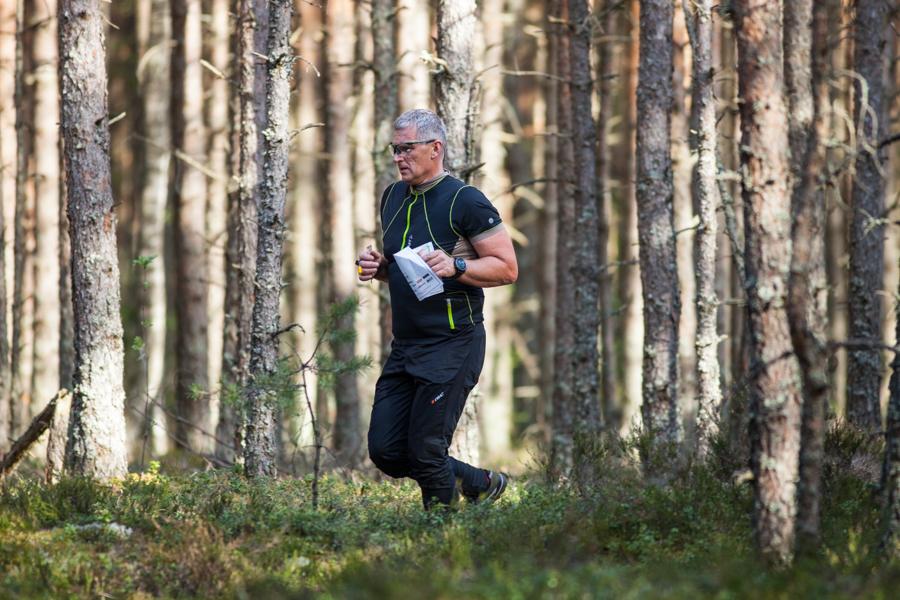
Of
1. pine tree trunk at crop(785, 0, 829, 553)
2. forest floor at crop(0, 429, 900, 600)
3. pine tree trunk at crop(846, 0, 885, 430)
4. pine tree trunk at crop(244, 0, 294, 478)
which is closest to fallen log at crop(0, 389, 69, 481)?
forest floor at crop(0, 429, 900, 600)

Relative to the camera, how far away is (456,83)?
7613 mm

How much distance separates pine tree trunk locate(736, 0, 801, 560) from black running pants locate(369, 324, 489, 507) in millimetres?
1871

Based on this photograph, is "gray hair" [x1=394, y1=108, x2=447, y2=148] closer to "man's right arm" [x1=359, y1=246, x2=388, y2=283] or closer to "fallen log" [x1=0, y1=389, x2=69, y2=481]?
"man's right arm" [x1=359, y1=246, x2=388, y2=283]

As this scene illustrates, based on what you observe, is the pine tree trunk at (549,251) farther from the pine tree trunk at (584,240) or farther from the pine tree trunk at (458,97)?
the pine tree trunk at (458,97)

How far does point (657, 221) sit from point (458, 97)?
8.76 feet

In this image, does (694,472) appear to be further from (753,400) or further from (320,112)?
(320,112)

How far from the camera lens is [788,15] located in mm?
8812

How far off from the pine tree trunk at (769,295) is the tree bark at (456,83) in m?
3.56

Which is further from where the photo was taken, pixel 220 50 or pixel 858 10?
pixel 220 50

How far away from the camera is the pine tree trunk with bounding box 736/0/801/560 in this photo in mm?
4246

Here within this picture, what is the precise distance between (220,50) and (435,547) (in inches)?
405

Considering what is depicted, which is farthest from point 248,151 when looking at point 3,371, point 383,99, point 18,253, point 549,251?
point 549,251

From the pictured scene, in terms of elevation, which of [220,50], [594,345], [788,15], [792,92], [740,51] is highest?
[220,50]

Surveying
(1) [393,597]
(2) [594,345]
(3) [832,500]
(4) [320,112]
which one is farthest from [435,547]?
(4) [320,112]
